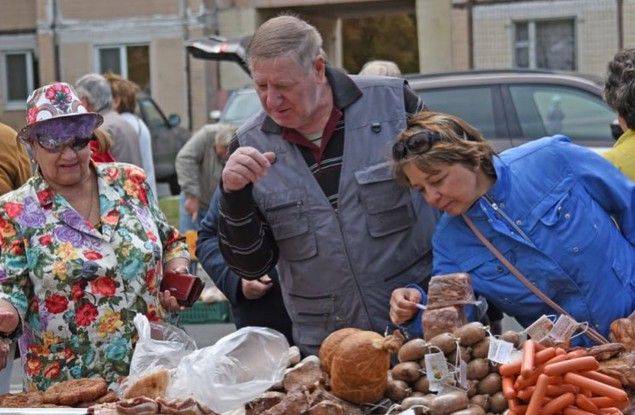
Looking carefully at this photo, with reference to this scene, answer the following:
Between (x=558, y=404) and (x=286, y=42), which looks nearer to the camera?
(x=558, y=404)

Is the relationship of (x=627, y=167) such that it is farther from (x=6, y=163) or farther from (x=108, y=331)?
(x=6, y=163)

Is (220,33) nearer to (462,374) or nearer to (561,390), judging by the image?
(462,374)

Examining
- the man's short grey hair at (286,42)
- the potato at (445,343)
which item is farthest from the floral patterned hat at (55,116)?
the potato at (445,343)

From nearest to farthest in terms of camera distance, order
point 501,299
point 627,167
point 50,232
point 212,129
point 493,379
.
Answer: point 493,379 → point 501,299 → point 50,232 → point 627,167 → point 212,129

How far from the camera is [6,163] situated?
19.7ft

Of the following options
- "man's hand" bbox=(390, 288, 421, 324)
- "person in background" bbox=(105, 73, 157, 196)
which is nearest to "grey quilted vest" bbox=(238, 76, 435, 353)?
"man's hand" bbox=(390, 288, 421, 324)

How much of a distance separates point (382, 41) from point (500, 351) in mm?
29529

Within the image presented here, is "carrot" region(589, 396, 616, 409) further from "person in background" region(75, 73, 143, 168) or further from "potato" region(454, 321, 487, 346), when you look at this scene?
"person in background" region(75, 73, 143, 168)

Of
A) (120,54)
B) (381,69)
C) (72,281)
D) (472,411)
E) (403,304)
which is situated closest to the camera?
(472,411)

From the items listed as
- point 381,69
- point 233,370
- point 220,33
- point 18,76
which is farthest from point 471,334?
point 18,76

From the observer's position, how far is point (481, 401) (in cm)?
354

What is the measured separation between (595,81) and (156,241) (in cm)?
Answer: 775

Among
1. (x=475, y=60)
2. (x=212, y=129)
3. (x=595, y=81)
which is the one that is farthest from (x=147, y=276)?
(x=475, y=60)

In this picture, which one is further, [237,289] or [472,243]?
[237,289]
